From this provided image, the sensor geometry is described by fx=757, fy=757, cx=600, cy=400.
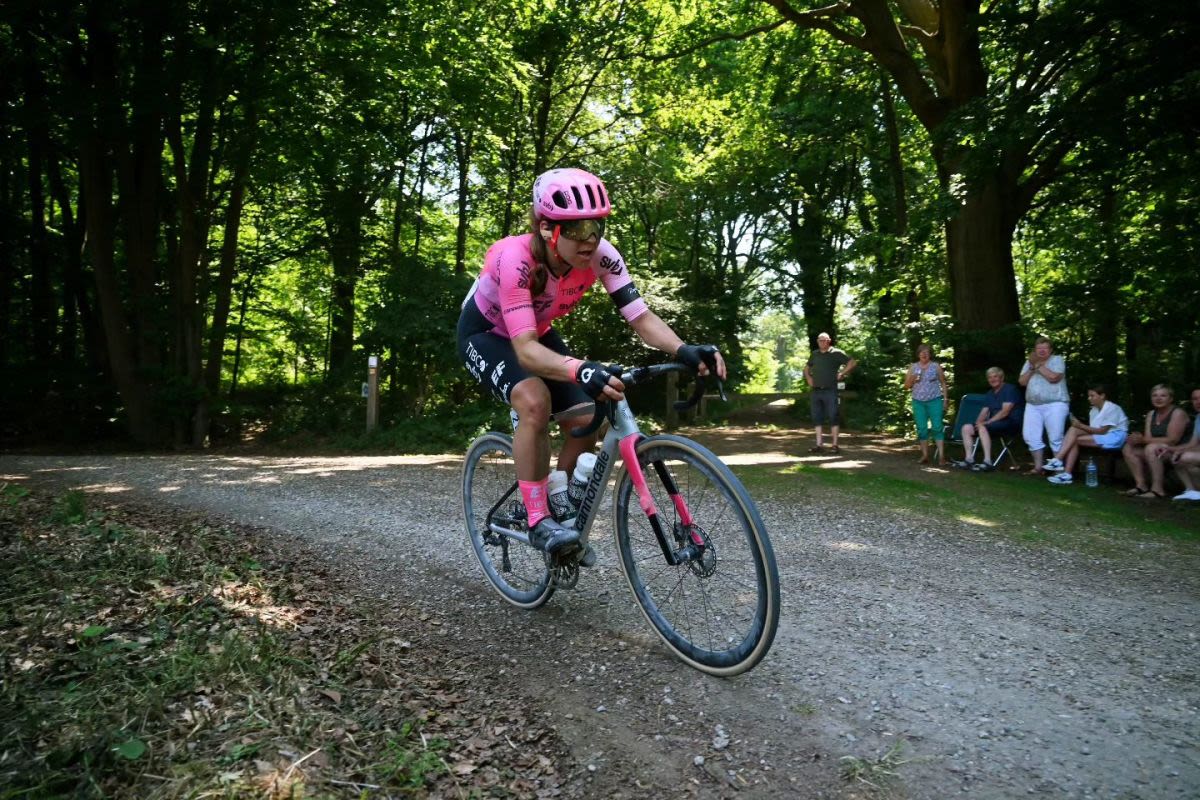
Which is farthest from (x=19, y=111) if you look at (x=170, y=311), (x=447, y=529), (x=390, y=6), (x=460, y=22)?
(x=447, y=529)

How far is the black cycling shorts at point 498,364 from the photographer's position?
13.2 feet

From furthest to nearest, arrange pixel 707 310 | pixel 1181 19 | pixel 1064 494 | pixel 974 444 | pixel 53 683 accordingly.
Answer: pixel 707 310
pixel 974 444
pixel 1064 494
pixel 1181 19
pixel 53 683

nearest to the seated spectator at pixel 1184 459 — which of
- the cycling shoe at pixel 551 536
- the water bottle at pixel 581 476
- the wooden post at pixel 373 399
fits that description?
the water bottle at pixel 581 476

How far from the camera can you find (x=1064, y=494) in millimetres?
8680

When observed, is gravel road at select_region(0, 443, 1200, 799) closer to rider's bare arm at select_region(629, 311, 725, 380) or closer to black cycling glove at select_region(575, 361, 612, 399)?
black cycling glove at select_region(575, 361, 612, 399)

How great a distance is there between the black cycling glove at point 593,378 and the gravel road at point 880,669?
127 cm

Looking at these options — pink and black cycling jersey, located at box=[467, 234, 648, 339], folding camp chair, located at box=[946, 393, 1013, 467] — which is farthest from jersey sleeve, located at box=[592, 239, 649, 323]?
folding camp chair, located at box=[946, 393, 1013, 467]

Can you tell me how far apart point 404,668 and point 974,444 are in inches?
394

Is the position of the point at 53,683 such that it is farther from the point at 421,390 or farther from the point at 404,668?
the point at 421,390

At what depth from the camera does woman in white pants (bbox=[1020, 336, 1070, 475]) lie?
9.99 meters

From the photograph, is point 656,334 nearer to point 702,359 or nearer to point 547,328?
point 702,359

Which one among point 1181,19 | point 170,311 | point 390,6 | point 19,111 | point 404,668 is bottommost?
point 404,668

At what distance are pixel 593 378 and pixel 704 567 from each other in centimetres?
98

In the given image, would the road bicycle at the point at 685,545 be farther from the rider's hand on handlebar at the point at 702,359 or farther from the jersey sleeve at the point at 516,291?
the jersey sleeve at the point at 516,291
